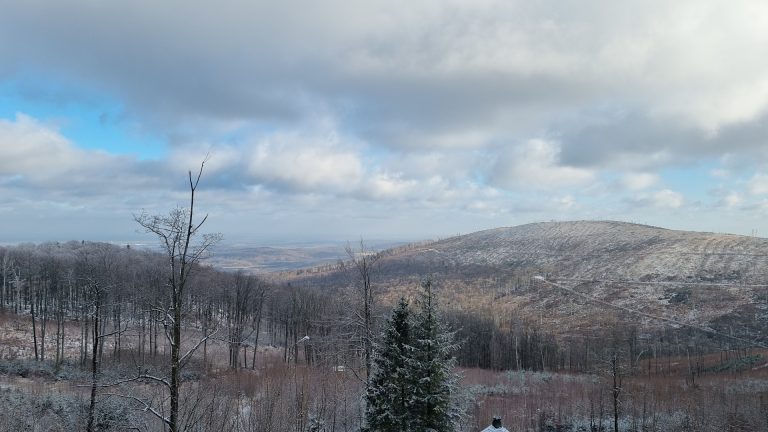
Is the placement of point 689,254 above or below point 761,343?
above

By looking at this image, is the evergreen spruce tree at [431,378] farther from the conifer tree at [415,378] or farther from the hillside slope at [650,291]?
the hillside slope at [650,291]

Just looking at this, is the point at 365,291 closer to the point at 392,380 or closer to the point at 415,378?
the point at 392,380

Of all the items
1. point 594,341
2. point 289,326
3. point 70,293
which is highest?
point 70,293

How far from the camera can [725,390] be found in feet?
182

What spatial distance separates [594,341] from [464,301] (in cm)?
6796

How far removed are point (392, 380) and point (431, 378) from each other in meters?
1.57

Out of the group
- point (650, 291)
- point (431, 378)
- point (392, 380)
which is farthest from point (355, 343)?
point (650, 291)

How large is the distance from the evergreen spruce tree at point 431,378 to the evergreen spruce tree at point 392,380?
27 centimetres

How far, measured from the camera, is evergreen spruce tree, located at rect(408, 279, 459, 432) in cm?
1892

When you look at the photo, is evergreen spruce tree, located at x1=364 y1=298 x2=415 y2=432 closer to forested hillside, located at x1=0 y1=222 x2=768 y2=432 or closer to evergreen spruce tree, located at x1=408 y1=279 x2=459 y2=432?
evergreen spruce tree, located at x1=408 y1=279 x2=459 y2=432

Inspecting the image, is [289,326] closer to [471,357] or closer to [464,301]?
[471,357]

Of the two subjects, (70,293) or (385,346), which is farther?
(70,293)

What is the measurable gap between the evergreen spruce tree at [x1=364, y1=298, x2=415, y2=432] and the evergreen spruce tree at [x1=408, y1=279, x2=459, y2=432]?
0.27 meters

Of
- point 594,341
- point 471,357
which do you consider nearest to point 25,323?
point 471,357
